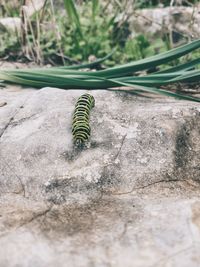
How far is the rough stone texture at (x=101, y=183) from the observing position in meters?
1.87

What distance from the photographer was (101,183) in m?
2.29

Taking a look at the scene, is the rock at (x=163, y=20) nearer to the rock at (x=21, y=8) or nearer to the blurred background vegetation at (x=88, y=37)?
the blurred background vegetation at (x=88, y=37)

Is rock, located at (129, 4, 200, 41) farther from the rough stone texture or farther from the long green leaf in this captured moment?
the rough stone texture

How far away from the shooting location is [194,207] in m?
2.06

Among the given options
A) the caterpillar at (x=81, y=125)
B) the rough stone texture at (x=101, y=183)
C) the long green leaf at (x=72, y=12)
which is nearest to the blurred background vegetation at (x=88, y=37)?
the long green leaf at (x=72, y=12)

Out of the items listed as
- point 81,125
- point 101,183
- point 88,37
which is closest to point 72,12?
point 88,37

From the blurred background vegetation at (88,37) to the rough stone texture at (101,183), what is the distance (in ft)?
4.36

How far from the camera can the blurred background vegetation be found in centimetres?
421

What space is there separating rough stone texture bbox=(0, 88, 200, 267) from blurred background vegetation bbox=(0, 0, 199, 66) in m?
1.33

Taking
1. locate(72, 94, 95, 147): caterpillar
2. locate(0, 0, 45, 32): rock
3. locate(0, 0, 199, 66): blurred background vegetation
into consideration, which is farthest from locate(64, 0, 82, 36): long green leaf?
locate(72, 94, 95, 147): caterpillar

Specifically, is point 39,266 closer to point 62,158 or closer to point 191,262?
point 191,262

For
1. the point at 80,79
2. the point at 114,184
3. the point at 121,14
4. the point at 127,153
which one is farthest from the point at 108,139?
the point at 121,14

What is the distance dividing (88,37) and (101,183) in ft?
7.78

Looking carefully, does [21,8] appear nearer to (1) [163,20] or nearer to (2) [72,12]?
(2) [72,12]
